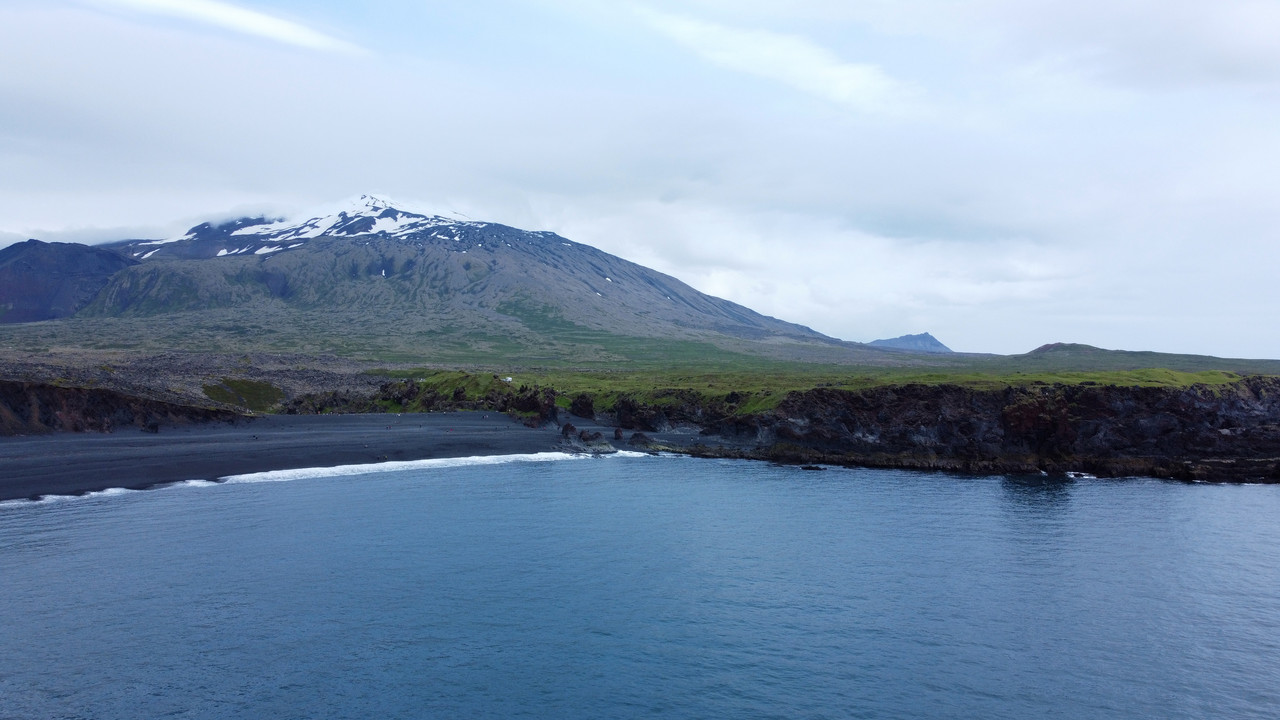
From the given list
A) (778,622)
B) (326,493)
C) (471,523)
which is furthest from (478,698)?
(326,493)

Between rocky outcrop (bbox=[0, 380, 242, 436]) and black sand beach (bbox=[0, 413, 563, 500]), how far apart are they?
72.0 inches

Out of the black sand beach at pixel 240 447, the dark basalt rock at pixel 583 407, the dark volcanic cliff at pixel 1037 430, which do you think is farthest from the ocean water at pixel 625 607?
the dark basalt rock at pixel 583 407

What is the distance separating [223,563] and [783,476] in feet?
173

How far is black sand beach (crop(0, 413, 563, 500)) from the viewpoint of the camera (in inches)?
2437

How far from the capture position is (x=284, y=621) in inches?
1350

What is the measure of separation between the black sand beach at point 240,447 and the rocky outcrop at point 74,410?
1.83 m

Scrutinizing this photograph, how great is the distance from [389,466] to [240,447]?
51.0 ft

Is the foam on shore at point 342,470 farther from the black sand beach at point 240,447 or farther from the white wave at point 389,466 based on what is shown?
the black sand beach at point 240,447

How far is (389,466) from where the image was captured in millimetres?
76625

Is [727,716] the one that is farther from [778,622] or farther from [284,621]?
[284,621]

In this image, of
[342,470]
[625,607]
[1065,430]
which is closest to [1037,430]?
[1065,430]

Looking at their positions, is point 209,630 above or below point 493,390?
below

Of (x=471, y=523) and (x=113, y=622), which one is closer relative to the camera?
(x=113, y=622)

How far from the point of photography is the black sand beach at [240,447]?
61.9 m
